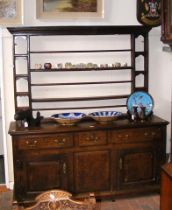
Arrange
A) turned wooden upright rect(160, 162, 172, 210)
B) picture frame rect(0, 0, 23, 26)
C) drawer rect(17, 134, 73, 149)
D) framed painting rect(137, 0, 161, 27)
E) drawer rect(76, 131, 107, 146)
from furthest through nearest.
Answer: framed painting rect(137, 0, 161, 27)
picture frame rect(0, 0, 23, 26)
drawer rect(76, 131, 107, 146)
drawer rect(17, 134, 73, 149)
turned wooden upright rect(160, 162, 172, 210)

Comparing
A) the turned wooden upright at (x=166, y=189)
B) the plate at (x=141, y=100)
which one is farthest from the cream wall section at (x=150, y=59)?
the turned wooden upright at (x=166, y=189)

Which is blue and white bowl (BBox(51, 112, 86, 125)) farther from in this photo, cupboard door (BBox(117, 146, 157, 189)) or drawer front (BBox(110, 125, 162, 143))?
cupboard door (BBox(117, 146, 157, 189))

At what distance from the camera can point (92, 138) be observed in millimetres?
3480

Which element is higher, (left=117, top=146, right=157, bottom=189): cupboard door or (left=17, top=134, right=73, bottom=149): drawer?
(left=17, top=134, right=73, bottom=149): drawer

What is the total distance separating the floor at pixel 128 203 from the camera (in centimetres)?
349

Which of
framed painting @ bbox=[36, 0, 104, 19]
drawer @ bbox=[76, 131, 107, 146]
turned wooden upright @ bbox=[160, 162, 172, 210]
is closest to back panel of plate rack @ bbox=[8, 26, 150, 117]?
framed painting @ bbox=[36, 0, 104, 19]

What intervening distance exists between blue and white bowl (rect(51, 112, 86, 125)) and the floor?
91 cm

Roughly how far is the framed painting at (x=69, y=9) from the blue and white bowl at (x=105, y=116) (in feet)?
3.57

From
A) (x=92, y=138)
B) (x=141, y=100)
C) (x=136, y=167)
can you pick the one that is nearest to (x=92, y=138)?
(x=92, y=138)

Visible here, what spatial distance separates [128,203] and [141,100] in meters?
1.15

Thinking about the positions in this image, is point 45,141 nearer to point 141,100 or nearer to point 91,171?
point 91,171

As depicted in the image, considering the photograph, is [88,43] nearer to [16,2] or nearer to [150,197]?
[16,2]

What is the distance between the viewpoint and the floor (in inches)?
138

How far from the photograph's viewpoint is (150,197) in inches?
146
